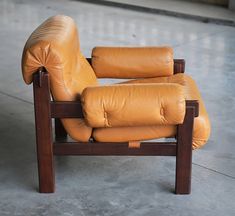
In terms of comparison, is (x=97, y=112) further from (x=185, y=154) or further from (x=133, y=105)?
(x=185, y=154)

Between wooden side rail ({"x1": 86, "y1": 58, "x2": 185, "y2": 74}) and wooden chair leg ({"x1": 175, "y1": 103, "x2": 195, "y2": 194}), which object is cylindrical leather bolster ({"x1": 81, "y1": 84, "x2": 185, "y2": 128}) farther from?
wooden side rail ({"x1": 86, "y1": 58, "x2": 185, "y2": 74})

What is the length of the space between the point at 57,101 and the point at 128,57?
2.43 ft

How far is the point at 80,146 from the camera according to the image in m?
3.04

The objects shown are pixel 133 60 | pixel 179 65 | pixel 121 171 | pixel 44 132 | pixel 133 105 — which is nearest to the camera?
pixel 133 105

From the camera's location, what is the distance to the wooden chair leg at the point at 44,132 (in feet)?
9.47

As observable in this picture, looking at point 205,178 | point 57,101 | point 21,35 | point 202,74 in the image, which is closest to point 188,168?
point 205,178

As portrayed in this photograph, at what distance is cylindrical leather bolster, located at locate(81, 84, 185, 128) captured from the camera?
2.83 m

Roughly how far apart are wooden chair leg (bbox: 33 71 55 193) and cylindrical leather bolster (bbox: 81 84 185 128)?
21 cm

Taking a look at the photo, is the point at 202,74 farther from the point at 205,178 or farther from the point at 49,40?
the point at 49,40

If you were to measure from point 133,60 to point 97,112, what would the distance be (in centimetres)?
80

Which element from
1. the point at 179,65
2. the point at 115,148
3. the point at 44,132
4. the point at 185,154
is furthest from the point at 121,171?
the point at 179,65

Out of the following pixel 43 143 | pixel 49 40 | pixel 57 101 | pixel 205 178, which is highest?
pixel 49 40

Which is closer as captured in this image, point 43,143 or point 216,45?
point 43,143

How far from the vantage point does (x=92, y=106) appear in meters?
2.83
